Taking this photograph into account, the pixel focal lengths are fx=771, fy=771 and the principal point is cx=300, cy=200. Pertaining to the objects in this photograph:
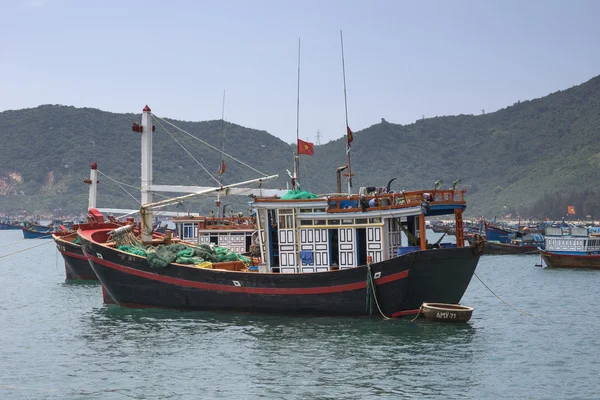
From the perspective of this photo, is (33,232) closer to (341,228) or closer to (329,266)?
(329,266)

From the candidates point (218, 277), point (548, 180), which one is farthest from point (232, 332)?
point (548, 180)

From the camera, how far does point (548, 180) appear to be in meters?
181

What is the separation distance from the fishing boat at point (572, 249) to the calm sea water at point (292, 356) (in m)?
20.4

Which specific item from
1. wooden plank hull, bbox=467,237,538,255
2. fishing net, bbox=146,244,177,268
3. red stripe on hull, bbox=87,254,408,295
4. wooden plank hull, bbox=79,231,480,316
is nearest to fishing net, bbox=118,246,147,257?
wooden plank hull, bbox=79,231,480,316

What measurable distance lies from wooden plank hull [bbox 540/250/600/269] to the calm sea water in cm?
2021

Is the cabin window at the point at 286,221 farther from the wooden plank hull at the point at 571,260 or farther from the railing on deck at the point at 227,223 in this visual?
the wooden plank hull at the point at 571,260

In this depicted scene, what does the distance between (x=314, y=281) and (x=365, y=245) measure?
1.97 m

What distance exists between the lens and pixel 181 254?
26969 millimetres

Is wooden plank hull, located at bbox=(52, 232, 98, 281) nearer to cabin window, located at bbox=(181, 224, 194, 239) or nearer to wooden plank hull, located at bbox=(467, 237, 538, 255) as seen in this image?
cabin window, located at bbox=(181, 224, 194, 239)

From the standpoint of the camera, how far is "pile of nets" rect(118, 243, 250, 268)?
25828 millimetres

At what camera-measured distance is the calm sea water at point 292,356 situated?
16.7m

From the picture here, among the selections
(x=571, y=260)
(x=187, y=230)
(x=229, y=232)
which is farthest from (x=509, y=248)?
(x=229, y=232)

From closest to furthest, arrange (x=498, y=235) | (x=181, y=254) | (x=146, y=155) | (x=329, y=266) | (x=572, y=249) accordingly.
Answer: (x=329, y=266) → (x=181, y=254) → (x=146, y=155) → (x=572, y=249) → (x=498, y=235)

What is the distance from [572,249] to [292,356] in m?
34.7
